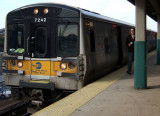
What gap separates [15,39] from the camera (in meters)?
7.34

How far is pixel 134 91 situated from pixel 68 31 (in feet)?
7.84

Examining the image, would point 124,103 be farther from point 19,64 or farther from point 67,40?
point 19,64

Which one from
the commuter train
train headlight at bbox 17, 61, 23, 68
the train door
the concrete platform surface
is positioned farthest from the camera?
train headlight at bbox 17, 61, 23, 68

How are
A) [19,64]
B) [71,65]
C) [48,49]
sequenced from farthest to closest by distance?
[19,64] → [48,49] → [71,65]

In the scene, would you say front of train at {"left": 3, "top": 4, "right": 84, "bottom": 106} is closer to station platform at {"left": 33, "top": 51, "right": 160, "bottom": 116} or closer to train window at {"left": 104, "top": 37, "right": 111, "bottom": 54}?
station platform at {"left": 33, "top": 51, "right": 160, "bottom": 116}

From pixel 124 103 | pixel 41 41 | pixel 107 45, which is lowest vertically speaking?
pixel 124 103

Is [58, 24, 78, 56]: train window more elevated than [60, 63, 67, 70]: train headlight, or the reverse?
[58, 24, 78, 56]: train window

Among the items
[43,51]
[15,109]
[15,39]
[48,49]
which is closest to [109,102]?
[48,49]

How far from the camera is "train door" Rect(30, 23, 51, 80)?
6914 millimetres

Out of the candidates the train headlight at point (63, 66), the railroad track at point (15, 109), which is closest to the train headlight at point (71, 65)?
the train headlight at point (63, 66)

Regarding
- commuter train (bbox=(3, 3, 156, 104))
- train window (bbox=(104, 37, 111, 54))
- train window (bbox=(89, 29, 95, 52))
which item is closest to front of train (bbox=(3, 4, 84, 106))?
commuter train (bbox=(3, 3, 156, 104))

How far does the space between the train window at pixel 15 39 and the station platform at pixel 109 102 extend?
231 cm

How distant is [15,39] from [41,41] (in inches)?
34.5

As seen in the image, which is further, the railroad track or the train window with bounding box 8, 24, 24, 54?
the train window with bounding box 8, 24, 24, 54
